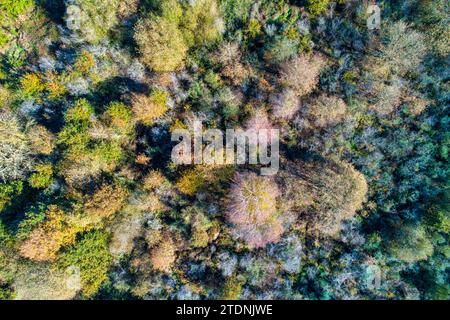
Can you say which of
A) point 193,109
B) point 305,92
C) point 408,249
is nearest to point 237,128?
point 193,109

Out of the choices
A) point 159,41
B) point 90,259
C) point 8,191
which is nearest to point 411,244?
point 159,41

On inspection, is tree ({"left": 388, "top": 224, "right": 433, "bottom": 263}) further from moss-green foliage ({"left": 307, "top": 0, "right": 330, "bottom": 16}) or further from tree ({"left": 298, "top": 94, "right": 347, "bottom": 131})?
moss-green foliage ({"left": 307, "top": 0, "right": 330, "bottom": 16})

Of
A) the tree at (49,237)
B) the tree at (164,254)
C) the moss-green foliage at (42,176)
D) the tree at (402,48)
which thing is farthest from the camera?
the moss-green foliage at (42,176)

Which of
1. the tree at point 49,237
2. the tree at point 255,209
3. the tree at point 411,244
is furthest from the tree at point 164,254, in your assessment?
the tree at point 411,244

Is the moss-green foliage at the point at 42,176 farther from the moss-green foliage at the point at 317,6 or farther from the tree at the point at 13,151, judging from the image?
the moss-green foliage at the point at 317,6

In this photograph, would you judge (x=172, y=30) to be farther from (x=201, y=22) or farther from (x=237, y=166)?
(x=237, y=166)

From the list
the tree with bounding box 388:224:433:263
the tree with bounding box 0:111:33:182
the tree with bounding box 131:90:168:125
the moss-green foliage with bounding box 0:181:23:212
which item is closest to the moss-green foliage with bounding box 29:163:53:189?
the tree with bounding box 0:111:33:182

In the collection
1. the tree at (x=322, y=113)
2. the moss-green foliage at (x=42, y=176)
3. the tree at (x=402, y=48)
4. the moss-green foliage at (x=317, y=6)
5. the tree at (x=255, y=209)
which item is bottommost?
the tree at (x=255, y=209)
